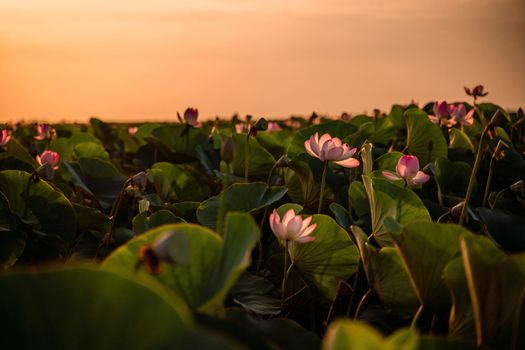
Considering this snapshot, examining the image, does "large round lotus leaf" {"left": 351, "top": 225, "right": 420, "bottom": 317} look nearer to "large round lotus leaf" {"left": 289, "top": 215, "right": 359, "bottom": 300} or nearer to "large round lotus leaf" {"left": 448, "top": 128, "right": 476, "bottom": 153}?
"large round lotus leaf" {"left": 289, "top": 215, "right": 359, "bottom": 300}

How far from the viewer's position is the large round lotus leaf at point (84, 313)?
2.08ft

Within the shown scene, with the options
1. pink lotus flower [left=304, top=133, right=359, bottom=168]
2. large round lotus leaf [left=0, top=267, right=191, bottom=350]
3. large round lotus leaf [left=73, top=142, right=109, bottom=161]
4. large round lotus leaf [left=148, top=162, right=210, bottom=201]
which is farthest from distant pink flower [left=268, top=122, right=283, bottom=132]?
large round lotus leaf [left=0, top=267, right=191, bottom=350]

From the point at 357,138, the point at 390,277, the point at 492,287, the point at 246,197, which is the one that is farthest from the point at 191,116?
the point at 492,287

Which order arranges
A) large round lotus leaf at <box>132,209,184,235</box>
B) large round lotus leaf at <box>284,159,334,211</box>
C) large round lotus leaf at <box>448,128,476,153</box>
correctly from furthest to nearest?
large round lotus leaf at <box>448,128,476,153</box>
large round lotus leaf at <box>284,159,334,211</box>
large round lotus leaf at <box>132,209,184,235</box>

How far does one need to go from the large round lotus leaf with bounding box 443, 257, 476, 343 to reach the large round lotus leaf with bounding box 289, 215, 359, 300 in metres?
0.47

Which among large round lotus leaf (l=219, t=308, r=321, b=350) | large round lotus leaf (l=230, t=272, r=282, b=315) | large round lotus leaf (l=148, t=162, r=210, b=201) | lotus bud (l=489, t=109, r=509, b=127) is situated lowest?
large round lotus leaf (l=230, t=272, r=282, b=315)

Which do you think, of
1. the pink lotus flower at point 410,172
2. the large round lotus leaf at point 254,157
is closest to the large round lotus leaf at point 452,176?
the pink lotus flower at point 410,172

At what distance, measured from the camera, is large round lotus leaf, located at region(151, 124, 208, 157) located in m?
3.35

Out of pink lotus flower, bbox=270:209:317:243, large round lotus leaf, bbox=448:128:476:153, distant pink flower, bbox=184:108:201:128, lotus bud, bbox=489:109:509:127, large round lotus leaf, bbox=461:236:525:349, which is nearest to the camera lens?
large round lotus leaf, bbox=461:236:525:349

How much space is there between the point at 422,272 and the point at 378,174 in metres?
0.98

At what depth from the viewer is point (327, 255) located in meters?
1.56

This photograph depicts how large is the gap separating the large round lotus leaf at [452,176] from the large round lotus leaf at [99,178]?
1326 millimetres

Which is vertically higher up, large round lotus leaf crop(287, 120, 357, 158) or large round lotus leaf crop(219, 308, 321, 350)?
large round lotus leaf crop(287, 120, 357, 158)

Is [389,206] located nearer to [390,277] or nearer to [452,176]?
[390,277]
